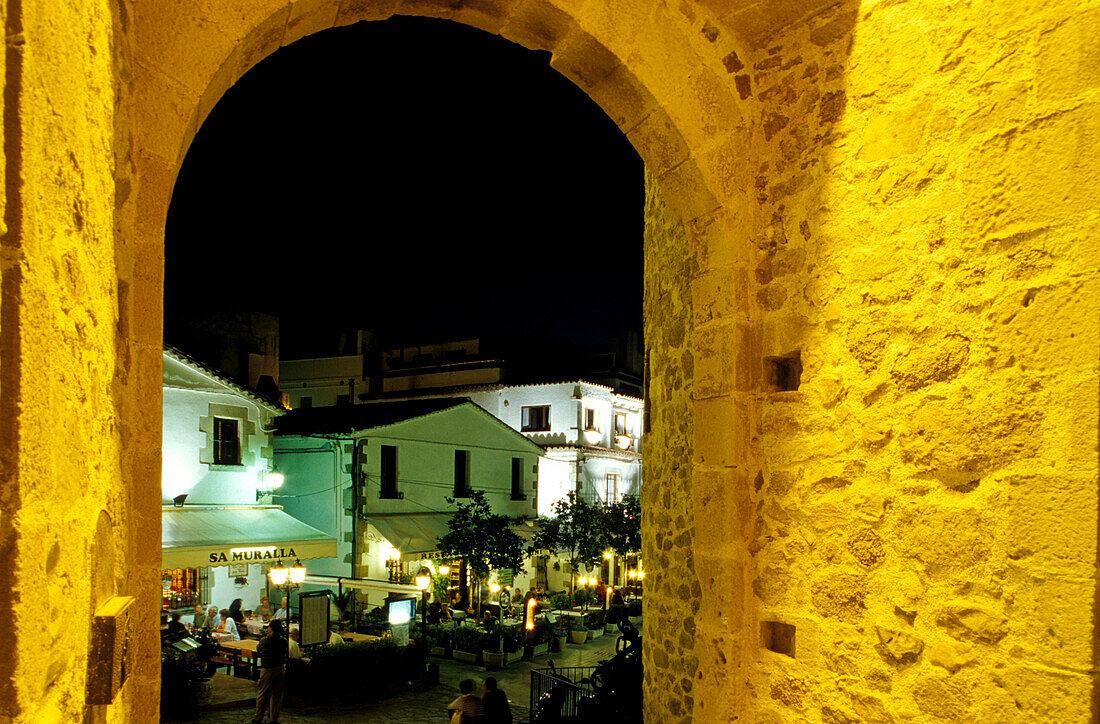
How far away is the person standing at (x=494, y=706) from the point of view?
7.15m

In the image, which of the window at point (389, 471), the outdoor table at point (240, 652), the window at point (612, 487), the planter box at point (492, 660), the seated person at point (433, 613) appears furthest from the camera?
the window at point (612, 487)

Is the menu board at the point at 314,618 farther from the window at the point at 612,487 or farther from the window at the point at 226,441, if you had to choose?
the window at the point at 612,487

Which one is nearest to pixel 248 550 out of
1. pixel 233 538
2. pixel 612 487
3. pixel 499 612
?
pixel 233 538

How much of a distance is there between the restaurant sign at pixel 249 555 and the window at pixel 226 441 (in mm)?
2735

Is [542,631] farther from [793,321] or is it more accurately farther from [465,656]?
[793,321]

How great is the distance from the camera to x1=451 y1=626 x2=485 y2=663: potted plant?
13.2 m

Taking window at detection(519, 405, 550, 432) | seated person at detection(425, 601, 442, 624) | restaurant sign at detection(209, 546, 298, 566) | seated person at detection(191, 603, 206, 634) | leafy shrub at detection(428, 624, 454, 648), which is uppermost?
window at detection(519, 405, 550, 432)

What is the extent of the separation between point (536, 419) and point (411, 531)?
31.0 feet

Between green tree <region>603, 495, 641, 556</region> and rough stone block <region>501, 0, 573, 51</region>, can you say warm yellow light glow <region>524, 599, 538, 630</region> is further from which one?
rough stone block <region>501, 0, 573, 51</region>

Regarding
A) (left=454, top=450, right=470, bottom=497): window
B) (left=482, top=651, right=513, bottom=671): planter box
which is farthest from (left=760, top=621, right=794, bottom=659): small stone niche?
(left=454, top=450, right=470, bottom=497): window

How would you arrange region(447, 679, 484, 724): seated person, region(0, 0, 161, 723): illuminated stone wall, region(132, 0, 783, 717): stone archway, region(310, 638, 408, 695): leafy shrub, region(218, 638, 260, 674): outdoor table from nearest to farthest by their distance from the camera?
region(0, 0, 161, 723): illuminated stone wall
region(132, 0, 783, 717): stone archway
region(447, 679, 484, 724): seated person
region(310, 638, 408, 695): leafy shrub
region(218, 638, 260, 674): outdoor table

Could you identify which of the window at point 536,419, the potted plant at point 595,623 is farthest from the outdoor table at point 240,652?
the window at point 536,419

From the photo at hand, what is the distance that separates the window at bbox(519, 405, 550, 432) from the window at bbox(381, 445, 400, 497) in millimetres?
8346

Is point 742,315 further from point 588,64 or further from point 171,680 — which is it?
point 171,680
